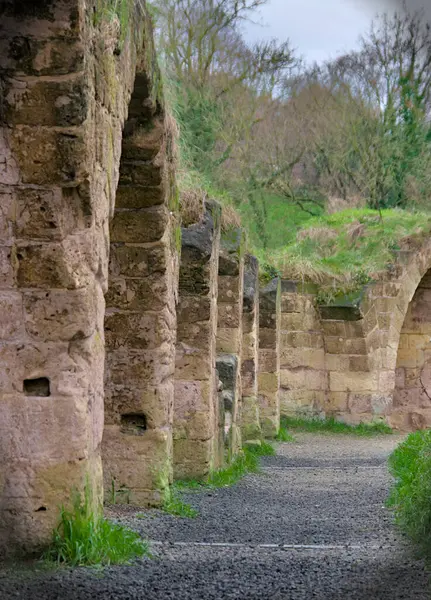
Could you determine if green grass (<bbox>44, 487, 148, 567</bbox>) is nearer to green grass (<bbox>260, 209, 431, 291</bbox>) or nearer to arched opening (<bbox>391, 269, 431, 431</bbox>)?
green grass (<bbox>260, 209, 431, 291</bbox>)

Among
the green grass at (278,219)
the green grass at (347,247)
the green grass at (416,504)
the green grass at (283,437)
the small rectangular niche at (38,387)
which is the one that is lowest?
the green grass at (283,437)

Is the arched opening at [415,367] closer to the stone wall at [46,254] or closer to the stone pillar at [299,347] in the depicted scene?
the stone pillar at [299,347]

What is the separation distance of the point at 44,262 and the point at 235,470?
560 cm

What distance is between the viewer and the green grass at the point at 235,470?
8234mm

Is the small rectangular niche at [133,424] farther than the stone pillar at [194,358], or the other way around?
the stone pillar at [194,358]

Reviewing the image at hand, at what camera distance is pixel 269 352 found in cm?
1446

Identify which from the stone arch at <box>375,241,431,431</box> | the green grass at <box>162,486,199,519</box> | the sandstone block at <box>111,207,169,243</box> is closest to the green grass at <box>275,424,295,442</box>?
the stone arch at <box>375,241,431,431</box>

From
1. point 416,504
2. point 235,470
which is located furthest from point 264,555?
point 235,470

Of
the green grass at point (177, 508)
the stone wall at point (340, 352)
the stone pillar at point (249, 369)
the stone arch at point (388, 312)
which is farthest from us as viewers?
the stone arch at point (388, 312)

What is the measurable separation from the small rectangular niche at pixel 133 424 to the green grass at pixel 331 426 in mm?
9313

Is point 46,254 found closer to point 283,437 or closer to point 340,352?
point 283,437

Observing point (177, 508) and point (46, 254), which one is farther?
point (177, 508)

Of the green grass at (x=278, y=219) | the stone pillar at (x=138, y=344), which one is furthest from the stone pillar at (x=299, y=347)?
the stone pillar at (x=138, y=344)

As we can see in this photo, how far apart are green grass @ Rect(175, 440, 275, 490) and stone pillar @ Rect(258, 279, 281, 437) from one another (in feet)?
4.66
